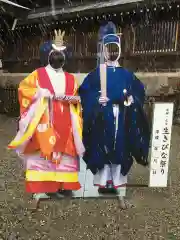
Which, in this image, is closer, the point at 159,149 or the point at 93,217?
the point at 93,217

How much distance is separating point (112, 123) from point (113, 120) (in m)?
0.04

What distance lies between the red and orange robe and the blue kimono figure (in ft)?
0.55

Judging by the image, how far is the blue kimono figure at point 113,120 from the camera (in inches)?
166

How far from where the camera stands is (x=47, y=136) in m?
4.12

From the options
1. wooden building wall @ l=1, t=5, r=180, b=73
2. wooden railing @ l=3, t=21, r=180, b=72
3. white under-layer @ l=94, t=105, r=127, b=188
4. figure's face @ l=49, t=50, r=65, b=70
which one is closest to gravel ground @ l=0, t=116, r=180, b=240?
white under-layer @ l=94, t=105, r=127, b=188

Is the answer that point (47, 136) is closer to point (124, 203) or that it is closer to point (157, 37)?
point (124, 203)

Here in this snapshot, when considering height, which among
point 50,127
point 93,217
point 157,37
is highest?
point 157,37

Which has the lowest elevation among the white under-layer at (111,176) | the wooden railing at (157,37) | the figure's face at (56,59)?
the white under-layer at (111,176)

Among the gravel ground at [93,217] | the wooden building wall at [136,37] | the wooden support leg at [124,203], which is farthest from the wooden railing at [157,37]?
the wooden support leg at [124,203]

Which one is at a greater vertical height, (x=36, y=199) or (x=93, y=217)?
(x=36, y=199)

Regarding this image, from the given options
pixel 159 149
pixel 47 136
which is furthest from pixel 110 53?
pixel 159 149

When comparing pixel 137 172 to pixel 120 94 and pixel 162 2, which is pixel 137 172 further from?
pixel 162 2

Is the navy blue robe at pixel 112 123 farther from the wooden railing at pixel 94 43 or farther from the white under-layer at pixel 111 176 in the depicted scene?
the wooden railing at pixel 94 43

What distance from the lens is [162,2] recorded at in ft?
32.6
